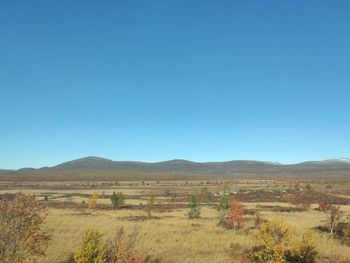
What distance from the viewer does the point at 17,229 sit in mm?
16266

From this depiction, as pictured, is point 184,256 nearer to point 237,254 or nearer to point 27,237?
point 237,254

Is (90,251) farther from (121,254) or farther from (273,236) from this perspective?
(273,236)

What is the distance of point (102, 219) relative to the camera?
3628 cm

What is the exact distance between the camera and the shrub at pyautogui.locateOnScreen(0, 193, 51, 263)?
52.2 feet

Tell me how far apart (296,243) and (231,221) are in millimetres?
9107

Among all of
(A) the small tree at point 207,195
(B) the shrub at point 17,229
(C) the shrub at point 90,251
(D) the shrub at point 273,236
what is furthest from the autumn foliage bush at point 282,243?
(A) the small tree at point 207,195


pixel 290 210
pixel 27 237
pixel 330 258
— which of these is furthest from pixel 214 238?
pixel 290 210

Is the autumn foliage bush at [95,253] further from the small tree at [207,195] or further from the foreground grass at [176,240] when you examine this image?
the small tree at [207,195]

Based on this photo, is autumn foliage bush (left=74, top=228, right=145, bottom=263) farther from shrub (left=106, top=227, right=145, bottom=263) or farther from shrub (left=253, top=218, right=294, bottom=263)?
shrub (left=253, top=218, right=294, bottom=263)

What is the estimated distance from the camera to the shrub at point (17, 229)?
15.9 metres

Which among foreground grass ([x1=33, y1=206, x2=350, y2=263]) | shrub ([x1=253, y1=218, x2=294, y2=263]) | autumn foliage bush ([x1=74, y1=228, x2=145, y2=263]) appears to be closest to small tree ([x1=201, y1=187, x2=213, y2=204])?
foreground grass ([x1=33, y1=206, x2=350, y2=263])

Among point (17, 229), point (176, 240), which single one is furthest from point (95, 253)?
point (176, 240)

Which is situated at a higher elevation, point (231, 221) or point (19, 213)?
point (19, 213)

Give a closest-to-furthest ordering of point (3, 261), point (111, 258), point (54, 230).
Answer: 1. point (3, 261)
2. point (111, 258)
3. point (54, 230)
